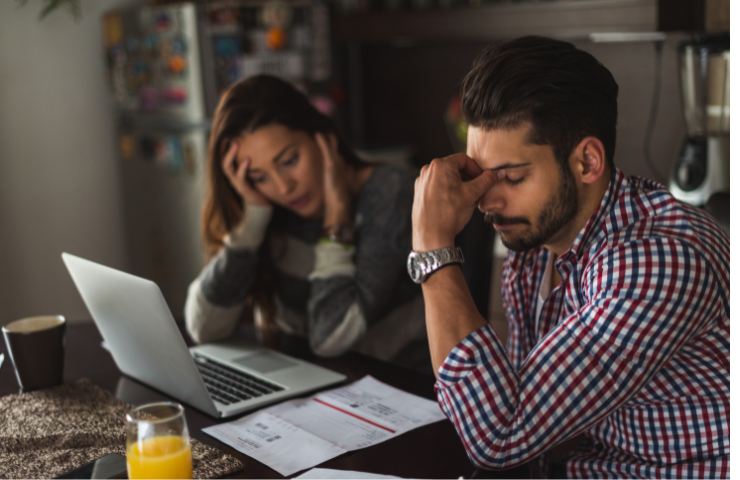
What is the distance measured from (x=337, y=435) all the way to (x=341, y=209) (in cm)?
74

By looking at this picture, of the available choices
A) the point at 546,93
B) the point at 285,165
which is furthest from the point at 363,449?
the point at 285,165

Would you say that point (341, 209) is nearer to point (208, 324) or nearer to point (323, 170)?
point (323, 170)

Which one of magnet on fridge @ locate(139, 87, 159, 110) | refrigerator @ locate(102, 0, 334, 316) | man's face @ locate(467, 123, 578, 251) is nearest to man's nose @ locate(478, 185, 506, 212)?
man's face @ locate(467, 123, 578, 251)

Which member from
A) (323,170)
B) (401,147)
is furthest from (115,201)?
(323,170)

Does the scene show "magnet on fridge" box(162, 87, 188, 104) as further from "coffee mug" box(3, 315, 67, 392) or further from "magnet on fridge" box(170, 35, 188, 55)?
"coffee mug" box(3, 315, 67, 392)

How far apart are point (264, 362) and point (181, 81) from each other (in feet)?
6.66

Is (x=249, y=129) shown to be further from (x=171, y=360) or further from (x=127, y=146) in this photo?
(x=127, y=146)

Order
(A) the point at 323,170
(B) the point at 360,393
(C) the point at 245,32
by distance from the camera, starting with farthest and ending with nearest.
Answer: (C) the point at 245,32 < (A) the point at 323,170 < (B) the point at 360,393

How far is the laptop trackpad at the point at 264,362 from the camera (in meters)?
1.65

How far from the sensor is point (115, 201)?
12.9 ft

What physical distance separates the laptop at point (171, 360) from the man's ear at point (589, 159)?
0.54m

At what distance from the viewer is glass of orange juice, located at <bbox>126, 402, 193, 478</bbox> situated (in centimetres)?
103

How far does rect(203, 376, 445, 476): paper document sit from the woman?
33 centimetres

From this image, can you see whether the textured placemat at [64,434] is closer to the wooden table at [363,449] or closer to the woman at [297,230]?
the wooden table at [363,449]
